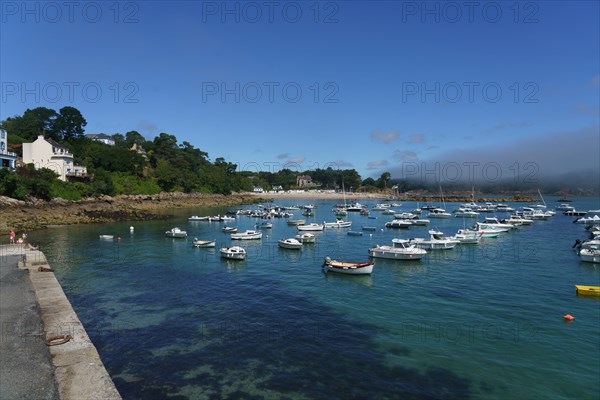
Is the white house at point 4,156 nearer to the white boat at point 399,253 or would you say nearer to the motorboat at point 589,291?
the white boat at point 399,253

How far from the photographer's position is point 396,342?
67.5 feet

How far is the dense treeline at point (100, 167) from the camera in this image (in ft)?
264

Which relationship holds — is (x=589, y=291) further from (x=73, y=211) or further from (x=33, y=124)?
(x=33, y=124)

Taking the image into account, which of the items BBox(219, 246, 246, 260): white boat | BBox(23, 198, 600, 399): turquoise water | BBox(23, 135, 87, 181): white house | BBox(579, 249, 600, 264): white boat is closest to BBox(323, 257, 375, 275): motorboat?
BBox(23, 198, 600, 399): turquoise water

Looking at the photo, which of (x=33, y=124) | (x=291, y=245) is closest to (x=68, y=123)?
(x=33, y=124)

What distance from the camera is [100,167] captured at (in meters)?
116

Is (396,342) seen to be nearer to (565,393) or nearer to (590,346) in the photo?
(565,393)

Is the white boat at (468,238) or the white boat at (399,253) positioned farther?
the white boat at (468,238)

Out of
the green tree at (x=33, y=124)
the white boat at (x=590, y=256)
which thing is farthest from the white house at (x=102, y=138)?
the white boat at (x=590, y=256)

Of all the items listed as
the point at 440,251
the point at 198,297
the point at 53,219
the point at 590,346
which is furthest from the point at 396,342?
the point at 53,219

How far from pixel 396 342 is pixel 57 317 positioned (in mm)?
18478

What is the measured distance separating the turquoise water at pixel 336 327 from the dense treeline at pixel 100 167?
45.3 metres

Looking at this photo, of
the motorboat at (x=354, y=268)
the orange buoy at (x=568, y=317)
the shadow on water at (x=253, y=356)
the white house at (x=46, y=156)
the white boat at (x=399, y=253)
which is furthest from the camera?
the white house at (x=46, y=156)

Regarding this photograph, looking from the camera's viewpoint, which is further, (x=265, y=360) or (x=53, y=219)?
(x=53, y=219)
